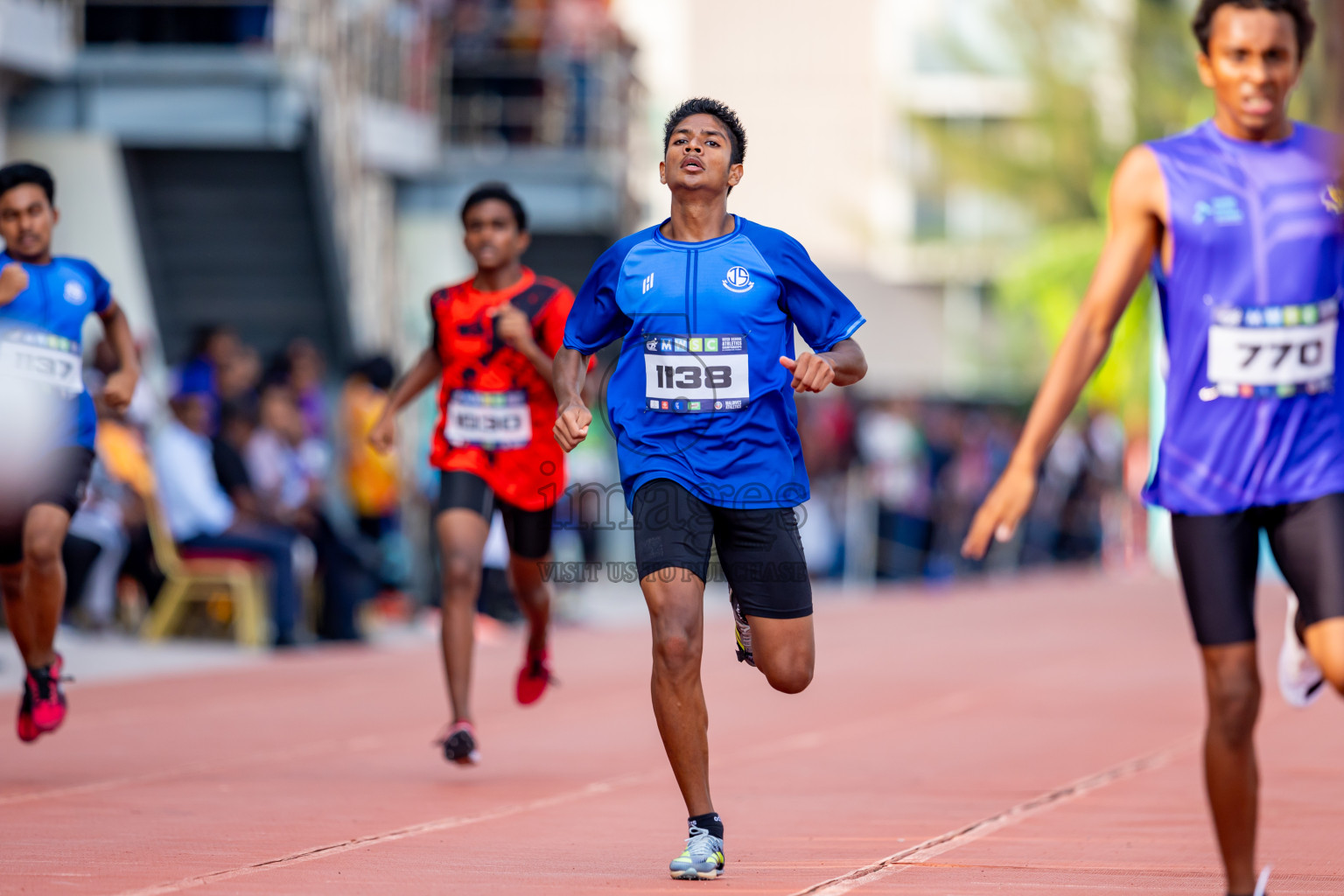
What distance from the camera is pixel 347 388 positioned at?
1630cm

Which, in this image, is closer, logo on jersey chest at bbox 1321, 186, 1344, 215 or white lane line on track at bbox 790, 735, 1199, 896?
logo on jersey chest at bbox 1321, 186, 1344, 215

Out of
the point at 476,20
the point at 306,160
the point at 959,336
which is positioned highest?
the point at 476,20

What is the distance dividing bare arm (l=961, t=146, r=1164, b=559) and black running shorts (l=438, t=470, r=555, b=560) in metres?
4.00

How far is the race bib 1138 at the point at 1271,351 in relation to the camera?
4.79 meters

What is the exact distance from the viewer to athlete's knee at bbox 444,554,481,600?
8.45m

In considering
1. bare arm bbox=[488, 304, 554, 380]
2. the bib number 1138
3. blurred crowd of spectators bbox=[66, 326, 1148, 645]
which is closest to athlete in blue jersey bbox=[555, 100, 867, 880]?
the bib number 1138

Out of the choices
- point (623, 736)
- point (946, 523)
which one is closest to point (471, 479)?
point (623, 736)

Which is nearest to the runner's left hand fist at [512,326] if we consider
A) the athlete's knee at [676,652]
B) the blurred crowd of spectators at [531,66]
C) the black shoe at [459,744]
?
the black shoe at [459,744]

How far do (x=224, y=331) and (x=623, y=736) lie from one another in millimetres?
6122

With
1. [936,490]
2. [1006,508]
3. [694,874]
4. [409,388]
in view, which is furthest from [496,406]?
[936,490]

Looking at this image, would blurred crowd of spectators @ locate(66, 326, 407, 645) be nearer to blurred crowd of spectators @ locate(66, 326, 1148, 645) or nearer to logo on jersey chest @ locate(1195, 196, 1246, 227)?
blurred crowd of spectators @ locate(66, 326, 1148, 645)

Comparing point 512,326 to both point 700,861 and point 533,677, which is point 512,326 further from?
point 700,861

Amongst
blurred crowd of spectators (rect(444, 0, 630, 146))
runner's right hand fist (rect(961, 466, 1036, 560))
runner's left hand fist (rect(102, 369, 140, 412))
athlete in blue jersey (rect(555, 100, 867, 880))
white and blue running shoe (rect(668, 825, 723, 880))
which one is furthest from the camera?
blurred crowd of spectators (rect(444, 0, 630, 146))

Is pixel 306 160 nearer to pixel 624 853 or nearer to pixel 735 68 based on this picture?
pixel 624 853
